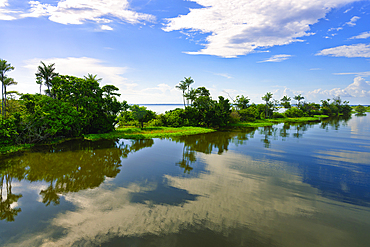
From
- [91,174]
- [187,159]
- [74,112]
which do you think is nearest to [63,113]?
[74,112]

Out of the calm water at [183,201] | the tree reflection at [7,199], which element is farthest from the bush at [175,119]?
the tree reflection at [7,199]

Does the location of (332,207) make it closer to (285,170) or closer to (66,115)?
(285,170)

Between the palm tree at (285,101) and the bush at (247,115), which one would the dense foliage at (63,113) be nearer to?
the bush at (247,115)

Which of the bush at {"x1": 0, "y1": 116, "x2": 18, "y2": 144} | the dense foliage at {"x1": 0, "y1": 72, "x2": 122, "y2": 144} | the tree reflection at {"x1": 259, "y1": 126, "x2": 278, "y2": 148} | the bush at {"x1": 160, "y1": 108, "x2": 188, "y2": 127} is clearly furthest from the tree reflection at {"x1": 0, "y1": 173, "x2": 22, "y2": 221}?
the bush at {"x1": 160, "y1": 108, "x2": 188, "y2": 127}

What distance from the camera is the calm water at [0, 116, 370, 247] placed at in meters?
9.05

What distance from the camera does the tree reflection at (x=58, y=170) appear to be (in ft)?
42.4

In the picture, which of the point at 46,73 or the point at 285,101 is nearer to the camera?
the point at 46,73

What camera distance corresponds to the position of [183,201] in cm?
1220

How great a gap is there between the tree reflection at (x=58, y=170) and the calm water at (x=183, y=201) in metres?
0.09

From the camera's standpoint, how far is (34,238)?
28.8 feet

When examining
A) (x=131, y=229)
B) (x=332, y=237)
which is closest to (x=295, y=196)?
(x=332, y=237)

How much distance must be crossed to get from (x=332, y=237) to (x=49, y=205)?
16317mm

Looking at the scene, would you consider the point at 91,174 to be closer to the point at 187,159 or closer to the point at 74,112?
the point at 187,159

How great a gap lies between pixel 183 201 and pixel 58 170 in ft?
44.0
